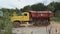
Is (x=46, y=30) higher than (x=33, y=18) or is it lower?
higher

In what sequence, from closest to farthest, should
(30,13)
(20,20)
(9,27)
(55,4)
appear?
(9,27) < (20,20) < (30,13) < (55,4)

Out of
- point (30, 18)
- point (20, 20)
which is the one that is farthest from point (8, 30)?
point (30, 18)

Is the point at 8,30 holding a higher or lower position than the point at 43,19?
higher

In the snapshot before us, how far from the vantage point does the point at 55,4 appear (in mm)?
29484

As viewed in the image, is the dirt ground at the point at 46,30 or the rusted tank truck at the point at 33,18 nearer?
the dirt ground at the point at 46,30

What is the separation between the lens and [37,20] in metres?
17.8

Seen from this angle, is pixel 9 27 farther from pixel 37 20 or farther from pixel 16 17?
pixel 37 20

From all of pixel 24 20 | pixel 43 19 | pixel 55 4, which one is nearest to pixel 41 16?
pixel 43 19

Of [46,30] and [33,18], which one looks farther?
[33,18]

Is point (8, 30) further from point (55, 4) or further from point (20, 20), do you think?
point (55, 4)

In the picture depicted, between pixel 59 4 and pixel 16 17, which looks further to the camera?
pixel 59 4

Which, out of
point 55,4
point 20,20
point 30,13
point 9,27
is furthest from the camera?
point 55,4

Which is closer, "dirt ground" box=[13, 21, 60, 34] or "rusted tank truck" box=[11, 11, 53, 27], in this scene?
"dirt ground" box=[13, 21, 60, 34]

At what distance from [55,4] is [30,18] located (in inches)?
508
